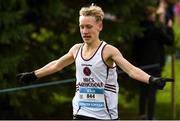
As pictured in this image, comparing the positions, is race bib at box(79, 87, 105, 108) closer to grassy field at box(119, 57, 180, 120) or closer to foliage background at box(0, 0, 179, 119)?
foliage background at box(0, 0, 179, 119)

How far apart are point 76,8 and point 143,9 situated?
3.66 feet

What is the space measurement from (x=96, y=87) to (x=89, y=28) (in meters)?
0.53

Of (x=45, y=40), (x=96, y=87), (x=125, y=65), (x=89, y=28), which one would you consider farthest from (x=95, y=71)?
(x=45, y=40)

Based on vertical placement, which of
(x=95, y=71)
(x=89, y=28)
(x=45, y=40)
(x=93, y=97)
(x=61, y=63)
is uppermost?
(x=45, y=40)

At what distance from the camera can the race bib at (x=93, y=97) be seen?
630 cm

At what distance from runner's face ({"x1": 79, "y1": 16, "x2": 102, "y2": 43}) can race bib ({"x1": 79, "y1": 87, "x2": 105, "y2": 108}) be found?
1.45 ft

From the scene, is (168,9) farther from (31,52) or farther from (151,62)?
(31,52)

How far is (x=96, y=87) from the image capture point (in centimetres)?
628

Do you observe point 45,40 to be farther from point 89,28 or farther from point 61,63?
point 89,28

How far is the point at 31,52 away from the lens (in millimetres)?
11375

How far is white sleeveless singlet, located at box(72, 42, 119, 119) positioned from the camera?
20.5ft

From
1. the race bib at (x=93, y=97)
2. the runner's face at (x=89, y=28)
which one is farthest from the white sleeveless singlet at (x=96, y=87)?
the runner's face at (x=89, y=28)

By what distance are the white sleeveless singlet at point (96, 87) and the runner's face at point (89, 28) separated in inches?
4.8

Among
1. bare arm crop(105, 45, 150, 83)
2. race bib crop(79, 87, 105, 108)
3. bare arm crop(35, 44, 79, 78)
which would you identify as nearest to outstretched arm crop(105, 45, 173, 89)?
bare arm crop(105, 45, 150, 83)
